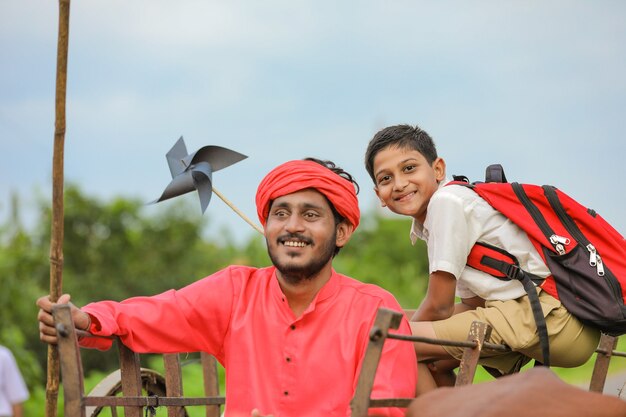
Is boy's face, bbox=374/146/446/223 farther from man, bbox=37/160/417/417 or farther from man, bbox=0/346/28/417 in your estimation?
man, bbox=0/346/28/417

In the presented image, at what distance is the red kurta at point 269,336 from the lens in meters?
3.43

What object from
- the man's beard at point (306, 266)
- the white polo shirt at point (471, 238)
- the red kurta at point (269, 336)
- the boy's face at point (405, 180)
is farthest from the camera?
the boy's face at point (405, 180)

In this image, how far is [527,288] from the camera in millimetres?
3746

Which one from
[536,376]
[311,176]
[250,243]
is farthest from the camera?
[250,243]

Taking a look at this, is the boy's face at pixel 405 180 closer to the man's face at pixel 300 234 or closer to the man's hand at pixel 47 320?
the man's face at pixel 300 234

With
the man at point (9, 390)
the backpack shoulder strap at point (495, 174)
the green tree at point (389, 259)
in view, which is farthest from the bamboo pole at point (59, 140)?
the green tree at point (389, 259)

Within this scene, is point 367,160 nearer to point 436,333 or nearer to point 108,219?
point 436,333

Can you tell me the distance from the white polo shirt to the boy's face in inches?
7.6

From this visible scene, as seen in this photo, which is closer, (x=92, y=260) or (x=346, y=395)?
(x=346, y=395)

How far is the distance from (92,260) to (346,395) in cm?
1011

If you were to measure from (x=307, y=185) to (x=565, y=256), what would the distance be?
1.11 metres

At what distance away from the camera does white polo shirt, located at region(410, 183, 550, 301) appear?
381 cm

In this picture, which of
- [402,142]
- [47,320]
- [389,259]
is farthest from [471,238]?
[389,259]

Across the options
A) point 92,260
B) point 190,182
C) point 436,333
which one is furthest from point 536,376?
point 92,260
